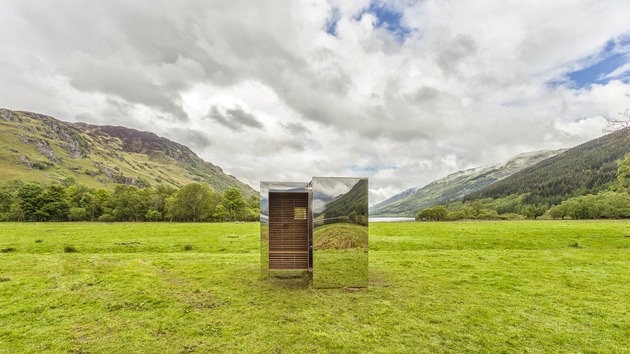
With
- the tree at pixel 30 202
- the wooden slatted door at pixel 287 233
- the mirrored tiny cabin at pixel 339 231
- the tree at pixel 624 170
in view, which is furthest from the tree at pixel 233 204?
the tree at pixel 624 170

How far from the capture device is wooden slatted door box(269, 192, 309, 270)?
17000 mm

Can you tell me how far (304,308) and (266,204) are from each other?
6294mm

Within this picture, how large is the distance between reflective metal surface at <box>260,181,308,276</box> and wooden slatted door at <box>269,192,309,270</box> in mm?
331

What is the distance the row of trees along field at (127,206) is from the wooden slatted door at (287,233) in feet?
243

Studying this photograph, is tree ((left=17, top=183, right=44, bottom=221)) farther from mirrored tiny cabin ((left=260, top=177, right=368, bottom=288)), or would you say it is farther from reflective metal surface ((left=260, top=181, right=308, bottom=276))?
mirrored tiny cabin ((left=260, top=177, right=368, bottom=288))

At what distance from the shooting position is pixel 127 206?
85.3 meters

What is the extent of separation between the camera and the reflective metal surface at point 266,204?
16234mm

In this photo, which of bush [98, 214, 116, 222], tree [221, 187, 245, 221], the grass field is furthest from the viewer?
tree [221, 187, 245, 221]

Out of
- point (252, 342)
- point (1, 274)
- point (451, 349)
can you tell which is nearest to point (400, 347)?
point (451, 349)

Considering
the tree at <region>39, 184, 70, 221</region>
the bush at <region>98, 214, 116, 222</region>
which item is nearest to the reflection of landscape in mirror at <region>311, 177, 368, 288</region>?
the bush at <region>98, 214, 116, 222</region>

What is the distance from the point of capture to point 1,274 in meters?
16.2

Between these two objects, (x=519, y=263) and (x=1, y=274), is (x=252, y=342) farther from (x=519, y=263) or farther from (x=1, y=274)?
(x=519, y=263)

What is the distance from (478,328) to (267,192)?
1109 centimetres

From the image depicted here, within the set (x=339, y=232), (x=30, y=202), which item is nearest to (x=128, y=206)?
(x=30, y=202)
